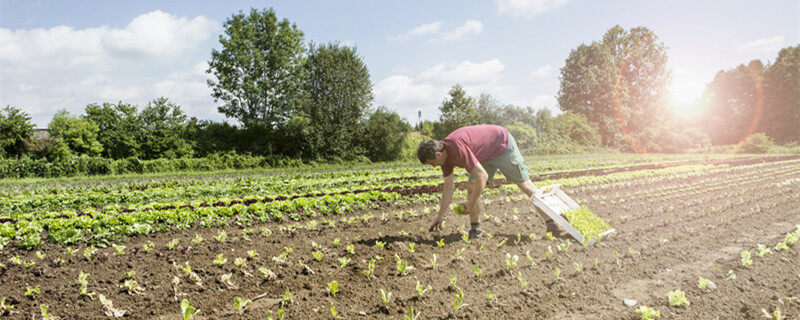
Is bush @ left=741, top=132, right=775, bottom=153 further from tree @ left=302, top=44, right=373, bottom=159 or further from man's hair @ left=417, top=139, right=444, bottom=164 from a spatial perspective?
man's hair @ left=417, top=139, right=444, bottom=164

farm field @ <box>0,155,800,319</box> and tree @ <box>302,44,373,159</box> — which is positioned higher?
tree @ <box>302,44,373,159</box>

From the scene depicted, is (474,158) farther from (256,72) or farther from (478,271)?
(256,72)

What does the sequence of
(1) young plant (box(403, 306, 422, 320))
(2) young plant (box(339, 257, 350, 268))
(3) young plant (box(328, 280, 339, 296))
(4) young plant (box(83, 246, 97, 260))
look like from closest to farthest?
(1) young plant (box(403, 306, 422, 320)) → (3) young plant (box(328, 280, 339, 296)) → (2) young plant (box(339, 257, 350, 268)) → (4) young plant (box(83, 246, 97, 260))

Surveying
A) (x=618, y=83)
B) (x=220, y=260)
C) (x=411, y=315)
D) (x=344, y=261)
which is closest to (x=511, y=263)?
(x=411, y=315)

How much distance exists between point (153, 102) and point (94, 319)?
77.9 ft

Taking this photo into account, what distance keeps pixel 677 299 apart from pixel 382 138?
2407 centimetres

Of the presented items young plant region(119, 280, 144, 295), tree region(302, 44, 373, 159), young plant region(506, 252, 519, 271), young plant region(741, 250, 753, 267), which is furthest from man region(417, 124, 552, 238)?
tree region(302, 44, 373, 159)

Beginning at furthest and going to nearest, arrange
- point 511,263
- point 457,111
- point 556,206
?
point 457,111, point 556,206, point 511,263

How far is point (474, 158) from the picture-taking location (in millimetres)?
4711

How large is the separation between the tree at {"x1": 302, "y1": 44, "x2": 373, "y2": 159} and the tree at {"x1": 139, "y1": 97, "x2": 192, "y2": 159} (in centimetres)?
703

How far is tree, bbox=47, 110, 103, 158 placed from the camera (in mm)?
21531

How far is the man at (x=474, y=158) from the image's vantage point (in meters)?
4.65

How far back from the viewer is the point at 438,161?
4.69 metres

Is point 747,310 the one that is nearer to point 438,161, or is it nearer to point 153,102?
point 438,161
